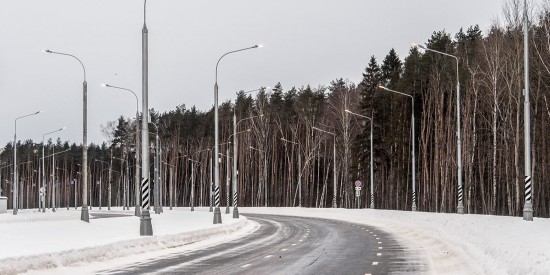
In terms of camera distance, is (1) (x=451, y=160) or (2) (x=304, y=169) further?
(2) (x=304, y=169)

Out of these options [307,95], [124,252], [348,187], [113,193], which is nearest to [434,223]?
[124,252]

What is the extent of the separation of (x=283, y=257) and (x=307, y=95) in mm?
89772

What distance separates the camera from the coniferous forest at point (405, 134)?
5525cm

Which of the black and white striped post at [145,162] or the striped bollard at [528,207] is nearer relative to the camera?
the black and white striped post at [145,162]

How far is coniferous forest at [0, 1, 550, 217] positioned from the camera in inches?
2175

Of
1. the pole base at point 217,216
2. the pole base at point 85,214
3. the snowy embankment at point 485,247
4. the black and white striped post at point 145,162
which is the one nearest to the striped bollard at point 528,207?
the snowy embankment at point 485,247

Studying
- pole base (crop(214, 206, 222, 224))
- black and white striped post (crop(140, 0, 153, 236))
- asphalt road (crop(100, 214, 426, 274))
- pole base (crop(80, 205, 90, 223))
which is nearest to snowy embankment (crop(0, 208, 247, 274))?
black and white striped post (crop(140, 0, 153, 236))

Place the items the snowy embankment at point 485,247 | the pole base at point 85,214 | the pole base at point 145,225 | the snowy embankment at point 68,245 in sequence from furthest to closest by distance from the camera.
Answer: the pole base at point 85,214
the pole base at point 145,225
the snowy embankment at point 68,245
the snowy embankment at point 485,247

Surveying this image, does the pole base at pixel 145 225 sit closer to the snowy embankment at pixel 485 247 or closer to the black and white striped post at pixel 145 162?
the black and white striped post at pixel 145 162

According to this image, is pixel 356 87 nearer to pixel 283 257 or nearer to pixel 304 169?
pixel 304 169

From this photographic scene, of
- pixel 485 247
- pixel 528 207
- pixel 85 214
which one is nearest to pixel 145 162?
pixel 485 247

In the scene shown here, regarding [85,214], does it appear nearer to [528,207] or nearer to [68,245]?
[68,245]

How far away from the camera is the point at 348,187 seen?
90.7 meters

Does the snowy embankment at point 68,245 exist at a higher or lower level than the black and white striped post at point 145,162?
lower
